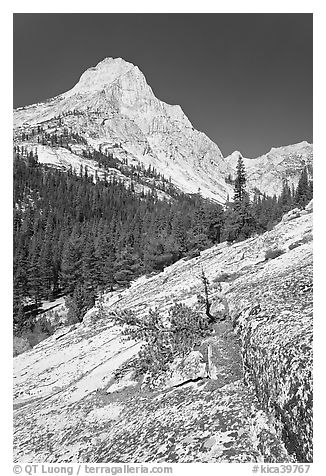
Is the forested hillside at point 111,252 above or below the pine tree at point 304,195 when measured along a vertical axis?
below

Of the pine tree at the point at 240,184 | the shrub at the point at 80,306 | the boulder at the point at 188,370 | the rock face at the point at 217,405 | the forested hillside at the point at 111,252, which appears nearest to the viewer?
the rock face at the point at 217,405

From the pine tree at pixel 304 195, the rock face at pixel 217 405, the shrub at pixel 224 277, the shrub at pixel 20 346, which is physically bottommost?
the shrub at pixel 20 346

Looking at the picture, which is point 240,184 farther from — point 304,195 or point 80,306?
point 80,306

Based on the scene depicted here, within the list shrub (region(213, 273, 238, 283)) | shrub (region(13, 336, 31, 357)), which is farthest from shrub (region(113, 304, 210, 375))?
shrub (region(13, 336, 31, 357))

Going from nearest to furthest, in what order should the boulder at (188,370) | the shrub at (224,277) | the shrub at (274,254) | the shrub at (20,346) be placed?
the boulder at (188,370), the shrub at (274,254), the shrub at (224,277), the shrub at (20,346)

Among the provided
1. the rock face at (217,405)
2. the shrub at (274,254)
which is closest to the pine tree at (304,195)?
the shrub at (274,254)

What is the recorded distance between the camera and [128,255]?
63.3 m

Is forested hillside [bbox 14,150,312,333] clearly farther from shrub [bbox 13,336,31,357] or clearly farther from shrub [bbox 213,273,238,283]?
shrub [bbox 213,273,238,283]

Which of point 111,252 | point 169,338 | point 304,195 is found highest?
point 304,195

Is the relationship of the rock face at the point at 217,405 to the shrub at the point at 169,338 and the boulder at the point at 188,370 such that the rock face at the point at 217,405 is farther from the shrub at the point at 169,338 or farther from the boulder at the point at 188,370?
the shrub at the point at 169,338

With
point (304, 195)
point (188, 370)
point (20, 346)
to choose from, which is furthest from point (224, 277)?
point (304, 195)
